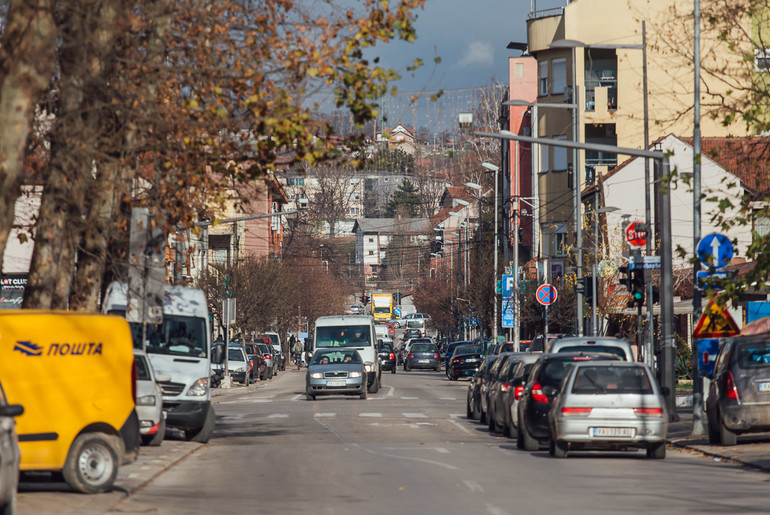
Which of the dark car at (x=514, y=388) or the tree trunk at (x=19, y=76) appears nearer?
the tree trunk at (x=19, y=76)

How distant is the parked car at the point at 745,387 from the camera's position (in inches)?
757

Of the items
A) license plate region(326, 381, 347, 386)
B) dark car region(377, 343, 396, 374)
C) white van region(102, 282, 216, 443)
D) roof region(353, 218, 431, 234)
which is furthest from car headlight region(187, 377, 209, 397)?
roof region(353, 218, 431, 234)

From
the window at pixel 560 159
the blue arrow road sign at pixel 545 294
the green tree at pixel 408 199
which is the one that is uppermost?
the green tree at pixel 408 199

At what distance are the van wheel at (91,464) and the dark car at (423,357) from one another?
61.6 metres

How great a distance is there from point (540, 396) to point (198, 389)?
19.9 ft

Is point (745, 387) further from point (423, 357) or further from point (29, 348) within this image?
point (423, 357)

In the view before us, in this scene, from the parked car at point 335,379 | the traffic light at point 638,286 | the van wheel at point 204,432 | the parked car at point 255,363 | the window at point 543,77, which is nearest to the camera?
the van wheel at point 204,432

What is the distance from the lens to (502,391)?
77.5ft

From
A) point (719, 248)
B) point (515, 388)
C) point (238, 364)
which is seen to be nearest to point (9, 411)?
point (515, 388)

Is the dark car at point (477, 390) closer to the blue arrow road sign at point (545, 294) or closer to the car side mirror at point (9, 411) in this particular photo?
the blue arrow road sign at point (545, 294)

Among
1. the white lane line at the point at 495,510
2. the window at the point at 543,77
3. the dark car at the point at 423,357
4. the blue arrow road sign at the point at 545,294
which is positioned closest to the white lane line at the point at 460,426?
the white lane line at the point at 495,510

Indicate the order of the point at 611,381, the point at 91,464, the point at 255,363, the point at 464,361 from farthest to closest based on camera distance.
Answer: the point at 255,363
the point at 464,361
the point at 611,381
the point at 91,464

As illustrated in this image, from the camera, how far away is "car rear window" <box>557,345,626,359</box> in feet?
72.2

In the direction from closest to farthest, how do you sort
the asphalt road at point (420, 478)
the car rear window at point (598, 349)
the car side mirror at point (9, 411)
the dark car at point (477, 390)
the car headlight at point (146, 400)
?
the car side mirror at point (9, 411), the asphalt road at point (420, 478), the car headlight at point (146, 400), the car rear window at point (598, 349), the dark car at point (477, 390)
